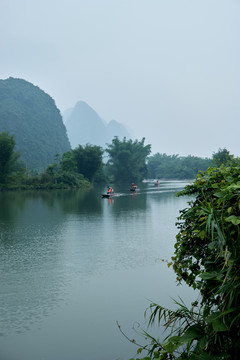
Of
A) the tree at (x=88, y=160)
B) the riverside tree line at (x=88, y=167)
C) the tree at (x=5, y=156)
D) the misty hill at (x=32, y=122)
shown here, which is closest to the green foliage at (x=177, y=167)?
the riverside tree line at (x=88, y=167)

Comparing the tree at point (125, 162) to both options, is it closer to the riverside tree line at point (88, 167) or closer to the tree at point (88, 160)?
the riverside tree line at point (88, 167)

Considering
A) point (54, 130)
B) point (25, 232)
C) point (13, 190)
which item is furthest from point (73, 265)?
point (54, 130)

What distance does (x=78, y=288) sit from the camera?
9.05 meters

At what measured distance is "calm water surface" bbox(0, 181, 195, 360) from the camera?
639cm

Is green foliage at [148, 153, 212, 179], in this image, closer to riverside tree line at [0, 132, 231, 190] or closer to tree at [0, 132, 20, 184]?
riverside tree line at [0, 132, 231, 190]

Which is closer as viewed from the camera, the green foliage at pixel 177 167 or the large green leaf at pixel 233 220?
the large green leaf at pixel 233 220

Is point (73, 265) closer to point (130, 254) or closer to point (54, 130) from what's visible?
point (130, 254)

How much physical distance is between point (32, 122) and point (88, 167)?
64915 mm

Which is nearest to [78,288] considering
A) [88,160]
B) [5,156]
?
[5,156]

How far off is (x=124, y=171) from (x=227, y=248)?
3456 inches

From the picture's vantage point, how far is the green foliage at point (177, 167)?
364ft

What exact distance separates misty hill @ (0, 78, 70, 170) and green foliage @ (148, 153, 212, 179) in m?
28.4

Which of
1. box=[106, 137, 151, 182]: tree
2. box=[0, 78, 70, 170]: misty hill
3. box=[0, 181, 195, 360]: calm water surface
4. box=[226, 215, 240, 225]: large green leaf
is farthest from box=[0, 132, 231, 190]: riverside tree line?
box=[0, 78, 70, 170]: misty hill

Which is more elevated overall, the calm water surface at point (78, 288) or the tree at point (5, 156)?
the tree at point (5, 156)
